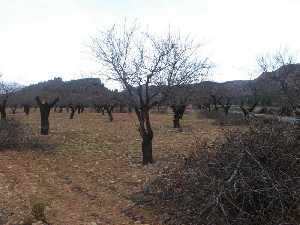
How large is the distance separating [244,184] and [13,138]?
34.4 feet

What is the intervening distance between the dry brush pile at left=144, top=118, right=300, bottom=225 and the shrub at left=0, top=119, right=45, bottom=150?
8.29m

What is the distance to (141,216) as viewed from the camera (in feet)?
25.2

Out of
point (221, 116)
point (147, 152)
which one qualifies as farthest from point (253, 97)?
point (147, 152)

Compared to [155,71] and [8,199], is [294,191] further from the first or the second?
[155,71]

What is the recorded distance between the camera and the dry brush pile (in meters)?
6.32

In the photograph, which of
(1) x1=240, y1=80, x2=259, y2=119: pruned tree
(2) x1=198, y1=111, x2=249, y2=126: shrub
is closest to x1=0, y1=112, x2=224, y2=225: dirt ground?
(2) x1=198, y1=111, x2=249, y2=126: shrub

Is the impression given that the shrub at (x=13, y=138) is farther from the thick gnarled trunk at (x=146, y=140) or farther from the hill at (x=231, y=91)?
the hill at (x=231, y=91)

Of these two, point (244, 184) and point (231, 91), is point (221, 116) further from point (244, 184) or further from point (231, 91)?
point (244, 184)

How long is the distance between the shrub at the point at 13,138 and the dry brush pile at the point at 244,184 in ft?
27.2

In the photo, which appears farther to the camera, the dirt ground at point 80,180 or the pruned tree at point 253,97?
the pruned tree at point 253,97

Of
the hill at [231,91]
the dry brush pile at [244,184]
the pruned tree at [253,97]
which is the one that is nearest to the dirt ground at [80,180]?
the dry brush pile at [244,184]

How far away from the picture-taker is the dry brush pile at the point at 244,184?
6316mm

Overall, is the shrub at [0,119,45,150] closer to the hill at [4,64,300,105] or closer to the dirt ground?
the dirt ground

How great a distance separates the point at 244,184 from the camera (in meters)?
6.53
